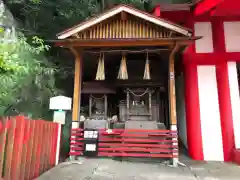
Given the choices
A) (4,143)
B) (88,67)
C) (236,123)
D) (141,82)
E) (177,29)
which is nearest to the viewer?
(4,143)

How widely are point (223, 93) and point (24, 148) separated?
6950 mm

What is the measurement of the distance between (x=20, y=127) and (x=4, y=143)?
515 mm

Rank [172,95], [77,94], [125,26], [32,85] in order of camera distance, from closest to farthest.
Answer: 1. [172,95]
2. [77,94]
3. [125,26]
4. [32,85]

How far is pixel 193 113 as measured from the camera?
24.7 feet

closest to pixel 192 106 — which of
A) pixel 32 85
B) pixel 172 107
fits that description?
pixel 172 107

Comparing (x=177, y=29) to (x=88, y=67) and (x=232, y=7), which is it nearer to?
(x=232, y=7)

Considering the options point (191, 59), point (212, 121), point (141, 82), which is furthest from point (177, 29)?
point (212, 121)

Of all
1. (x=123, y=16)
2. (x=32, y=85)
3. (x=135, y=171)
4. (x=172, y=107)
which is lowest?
(x=135, y=171)

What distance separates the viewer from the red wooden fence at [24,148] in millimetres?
3504

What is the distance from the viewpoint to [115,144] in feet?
22.0

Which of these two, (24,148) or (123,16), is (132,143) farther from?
(123,16)

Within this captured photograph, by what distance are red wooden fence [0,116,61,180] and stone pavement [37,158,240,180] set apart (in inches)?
14.5

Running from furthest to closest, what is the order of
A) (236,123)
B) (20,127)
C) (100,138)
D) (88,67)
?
(88,67) → (236,123) → (100,138) → (20,127)

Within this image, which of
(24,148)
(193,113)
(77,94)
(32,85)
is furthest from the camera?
(32,85)
